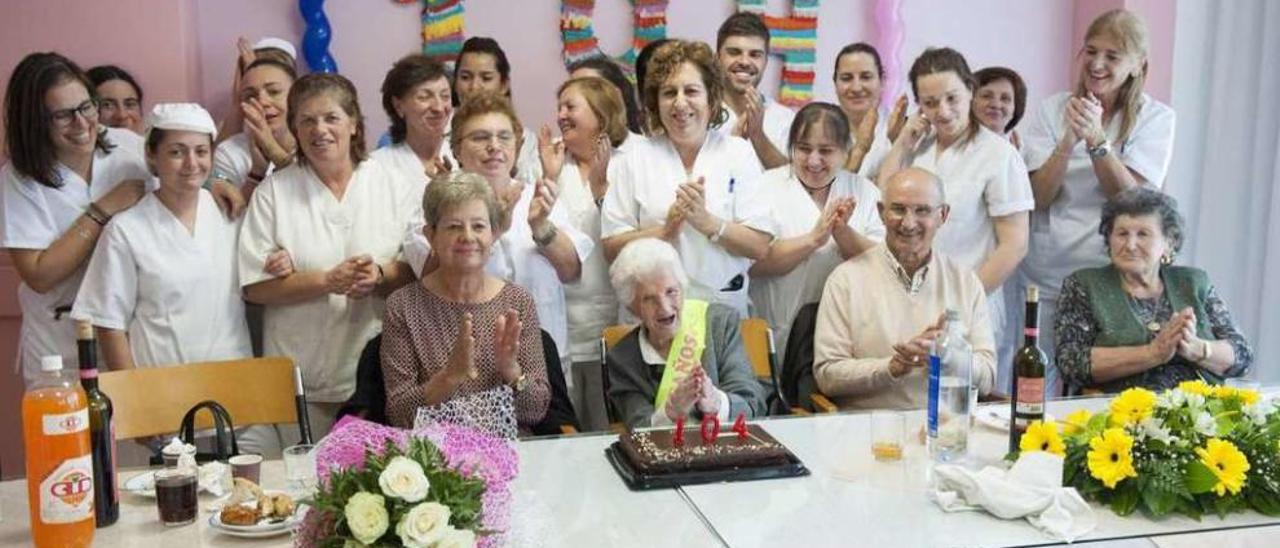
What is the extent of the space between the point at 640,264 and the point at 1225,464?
1.33 m

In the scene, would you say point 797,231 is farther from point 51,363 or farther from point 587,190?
point 51,363

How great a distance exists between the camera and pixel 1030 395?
2086 mm

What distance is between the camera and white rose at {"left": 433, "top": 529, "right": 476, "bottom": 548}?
1.48m

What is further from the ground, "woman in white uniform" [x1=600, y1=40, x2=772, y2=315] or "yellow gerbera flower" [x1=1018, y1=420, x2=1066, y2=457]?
"woman in white uniform" [x1=600, y1=40, x2=772, y2=315]

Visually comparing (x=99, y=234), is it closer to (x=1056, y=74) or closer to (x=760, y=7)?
(x=760, y=7)

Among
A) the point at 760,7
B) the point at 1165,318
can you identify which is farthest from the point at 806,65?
the point at 1165,318

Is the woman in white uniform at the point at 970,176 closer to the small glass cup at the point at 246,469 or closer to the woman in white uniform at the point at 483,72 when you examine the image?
the woman in white uniform at the point at 483,72

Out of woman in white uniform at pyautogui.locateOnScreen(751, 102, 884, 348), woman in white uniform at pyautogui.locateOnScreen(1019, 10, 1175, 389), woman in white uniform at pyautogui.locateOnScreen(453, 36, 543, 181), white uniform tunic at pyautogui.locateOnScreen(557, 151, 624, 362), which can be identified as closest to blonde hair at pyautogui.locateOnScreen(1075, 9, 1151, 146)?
woman in white uniform at pyautogui.locateOnScreen(1019, 10, 1175, 389)

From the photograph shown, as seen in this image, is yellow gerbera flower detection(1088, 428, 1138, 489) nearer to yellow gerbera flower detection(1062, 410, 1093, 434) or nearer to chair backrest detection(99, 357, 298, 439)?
yellow gerbera flower detection(1062, 410, 1093, 434)

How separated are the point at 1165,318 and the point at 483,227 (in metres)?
1.87

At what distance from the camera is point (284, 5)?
4246 millimetres

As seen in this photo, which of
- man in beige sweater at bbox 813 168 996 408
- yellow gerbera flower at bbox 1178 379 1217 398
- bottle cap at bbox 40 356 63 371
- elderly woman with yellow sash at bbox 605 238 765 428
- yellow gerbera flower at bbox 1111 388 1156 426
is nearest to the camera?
bottle cap at bbox 40 356 63 371

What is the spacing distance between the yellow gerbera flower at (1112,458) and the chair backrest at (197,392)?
5.60 feet

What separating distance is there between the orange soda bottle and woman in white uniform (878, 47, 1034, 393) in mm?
2463
